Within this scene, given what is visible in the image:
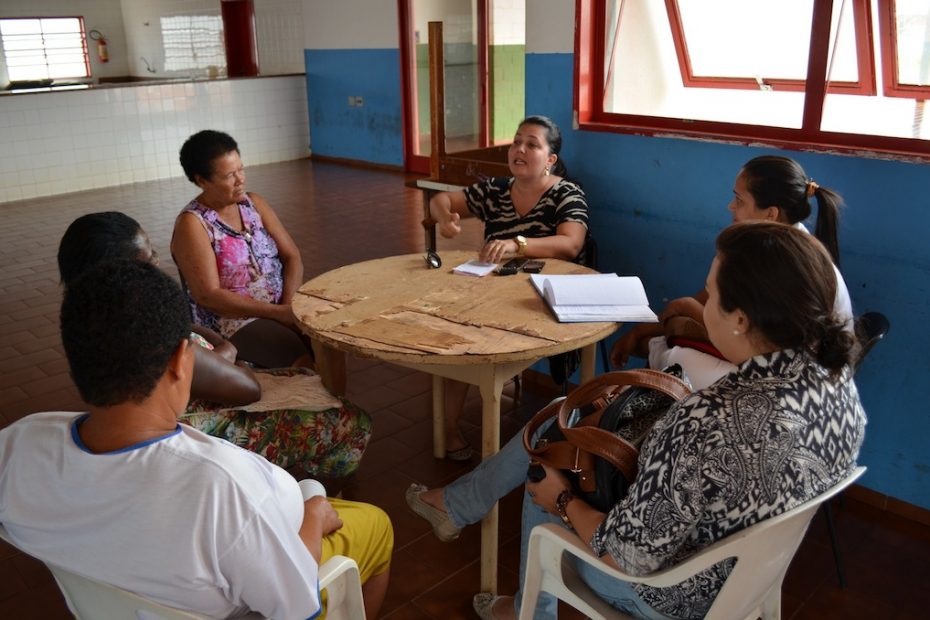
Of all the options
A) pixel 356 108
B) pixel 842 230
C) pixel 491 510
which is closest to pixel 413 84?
pixel 356 108

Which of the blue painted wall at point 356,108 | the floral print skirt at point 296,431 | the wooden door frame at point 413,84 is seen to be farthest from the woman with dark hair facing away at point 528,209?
the blue painted wall at point 356,108

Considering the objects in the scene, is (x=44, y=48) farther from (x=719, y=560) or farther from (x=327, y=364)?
(x=719, y=560)

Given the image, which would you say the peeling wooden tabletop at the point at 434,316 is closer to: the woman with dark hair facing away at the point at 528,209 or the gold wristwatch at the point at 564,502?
the woman with dark hair facing away at the point at 528,209

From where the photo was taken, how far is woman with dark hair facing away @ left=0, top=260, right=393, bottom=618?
1135 mm

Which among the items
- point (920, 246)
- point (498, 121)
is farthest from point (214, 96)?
point (920, 246)

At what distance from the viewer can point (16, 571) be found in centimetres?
234

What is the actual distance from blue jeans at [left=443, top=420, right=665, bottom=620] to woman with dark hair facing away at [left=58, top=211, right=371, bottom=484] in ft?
1.31

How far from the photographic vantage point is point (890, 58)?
3719mm

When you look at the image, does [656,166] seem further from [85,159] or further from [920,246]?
[85,159]

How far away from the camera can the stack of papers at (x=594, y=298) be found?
7.14 feet

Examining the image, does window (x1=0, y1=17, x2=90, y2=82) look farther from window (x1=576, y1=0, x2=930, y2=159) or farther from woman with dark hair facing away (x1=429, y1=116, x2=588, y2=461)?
woman with dark hair facing away (x1=429, y1=116, x2=588, y2=461)

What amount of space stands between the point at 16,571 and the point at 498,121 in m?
7.04

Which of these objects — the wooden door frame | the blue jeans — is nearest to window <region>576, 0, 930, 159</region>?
the blue jeans

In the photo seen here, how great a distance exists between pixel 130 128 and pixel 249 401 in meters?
7.52
